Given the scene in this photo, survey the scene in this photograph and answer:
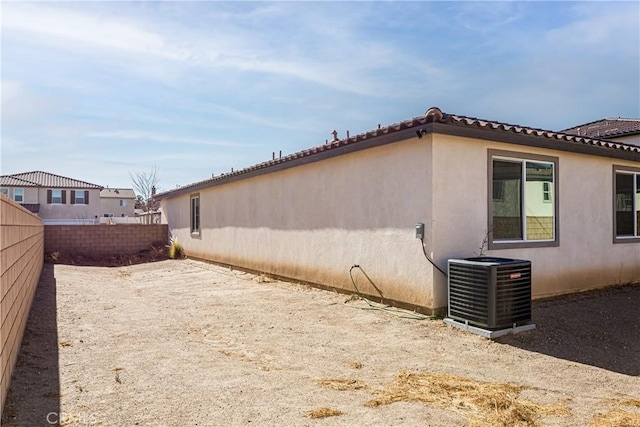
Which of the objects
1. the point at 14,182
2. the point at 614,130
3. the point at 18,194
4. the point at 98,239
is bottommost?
the point at 98,239

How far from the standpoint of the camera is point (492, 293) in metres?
5.72

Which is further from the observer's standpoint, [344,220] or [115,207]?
[115,207]

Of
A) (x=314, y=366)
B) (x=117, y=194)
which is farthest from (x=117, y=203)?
(x=314, y=366)

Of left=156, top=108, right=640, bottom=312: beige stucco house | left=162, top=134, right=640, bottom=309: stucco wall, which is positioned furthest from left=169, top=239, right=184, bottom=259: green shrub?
left=156, top=108, right=640, bottom=312: beige stucco house

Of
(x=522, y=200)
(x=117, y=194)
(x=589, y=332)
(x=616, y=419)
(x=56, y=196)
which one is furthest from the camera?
(x=117, y=194)

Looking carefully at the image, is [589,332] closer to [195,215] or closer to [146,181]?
[195,215]

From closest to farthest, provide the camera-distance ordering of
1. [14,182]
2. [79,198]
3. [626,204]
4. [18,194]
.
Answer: [626,204], [18,194], [14,182], [79,198]

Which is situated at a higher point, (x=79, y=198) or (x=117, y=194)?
(x=117, y=194)

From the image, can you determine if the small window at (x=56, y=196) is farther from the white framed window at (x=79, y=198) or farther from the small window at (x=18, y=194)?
the small window at (x=18, y=194)

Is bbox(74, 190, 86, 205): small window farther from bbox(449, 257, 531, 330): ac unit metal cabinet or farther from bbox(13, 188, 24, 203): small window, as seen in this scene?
bbox(449, 257, 531, 330): ac unit metal cabinet

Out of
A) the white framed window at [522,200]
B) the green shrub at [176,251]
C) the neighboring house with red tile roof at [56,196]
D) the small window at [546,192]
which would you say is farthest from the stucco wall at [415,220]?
the neighboring house with red tile roof at [56,196]

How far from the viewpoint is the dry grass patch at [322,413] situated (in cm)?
351

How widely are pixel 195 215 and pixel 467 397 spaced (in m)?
14.6

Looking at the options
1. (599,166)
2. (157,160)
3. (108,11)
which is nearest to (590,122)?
(599,166)
